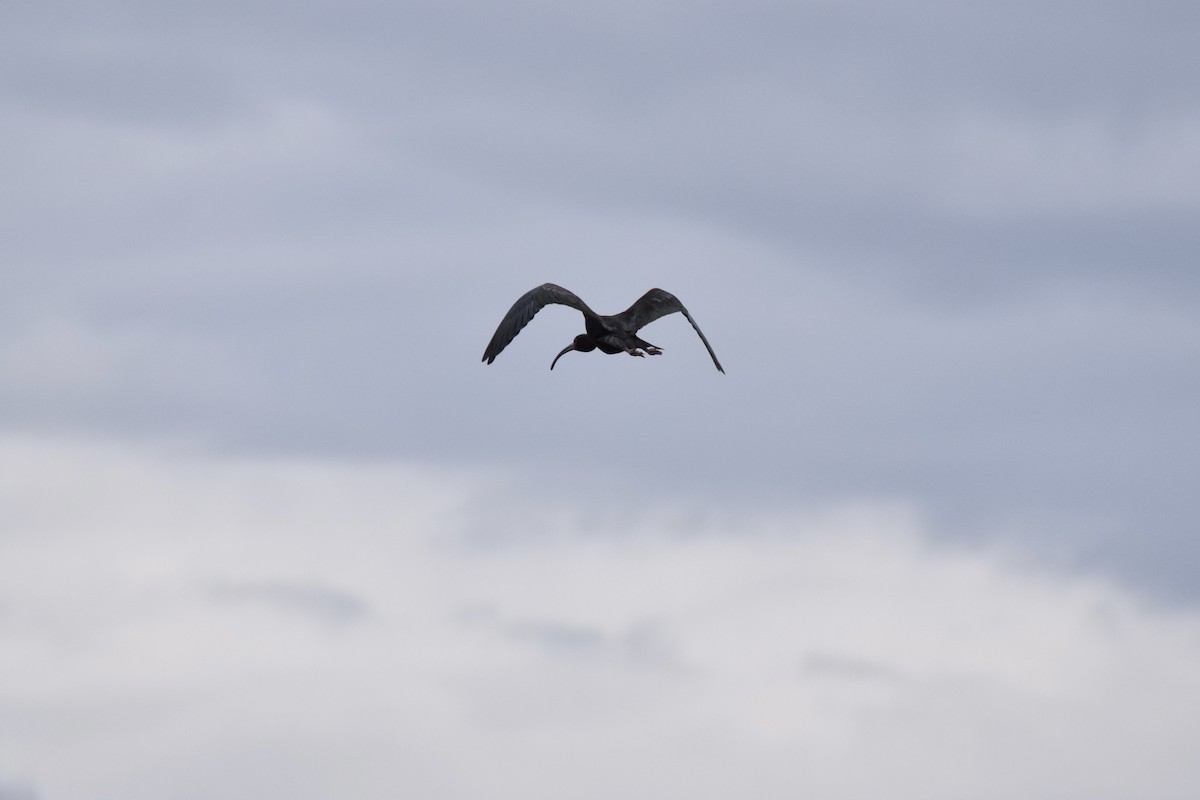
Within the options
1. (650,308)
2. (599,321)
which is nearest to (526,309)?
(599,321)

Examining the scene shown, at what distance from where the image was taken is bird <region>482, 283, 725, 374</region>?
30.7 meters

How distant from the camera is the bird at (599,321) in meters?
30.7

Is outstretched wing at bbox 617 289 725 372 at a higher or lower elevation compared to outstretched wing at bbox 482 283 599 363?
higher

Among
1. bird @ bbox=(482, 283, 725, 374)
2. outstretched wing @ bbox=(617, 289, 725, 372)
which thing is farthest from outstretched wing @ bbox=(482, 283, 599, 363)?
outstretched wing @ bbox=(617, 289, 725, 372)

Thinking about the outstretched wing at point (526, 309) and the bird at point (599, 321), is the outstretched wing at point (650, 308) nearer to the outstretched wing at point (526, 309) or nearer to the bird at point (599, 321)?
the bird at point (599, 321)

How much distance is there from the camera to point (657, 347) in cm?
3378

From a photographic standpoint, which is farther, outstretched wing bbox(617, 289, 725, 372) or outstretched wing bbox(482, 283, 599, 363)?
outstretched wing bbox(617, 289, 725, 372)

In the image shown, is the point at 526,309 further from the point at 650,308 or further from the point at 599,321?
the point at 650,308

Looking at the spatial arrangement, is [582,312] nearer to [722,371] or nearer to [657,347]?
[657,347]

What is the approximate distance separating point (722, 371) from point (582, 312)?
483cm

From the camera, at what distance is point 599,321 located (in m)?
33.6

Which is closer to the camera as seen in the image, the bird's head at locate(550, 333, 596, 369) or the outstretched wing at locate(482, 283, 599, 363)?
the outstretched wing at locate(482, 283, 599, 363)

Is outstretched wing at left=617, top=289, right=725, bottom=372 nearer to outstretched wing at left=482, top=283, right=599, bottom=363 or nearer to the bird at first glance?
the bird

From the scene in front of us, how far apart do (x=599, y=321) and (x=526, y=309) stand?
2.84m
